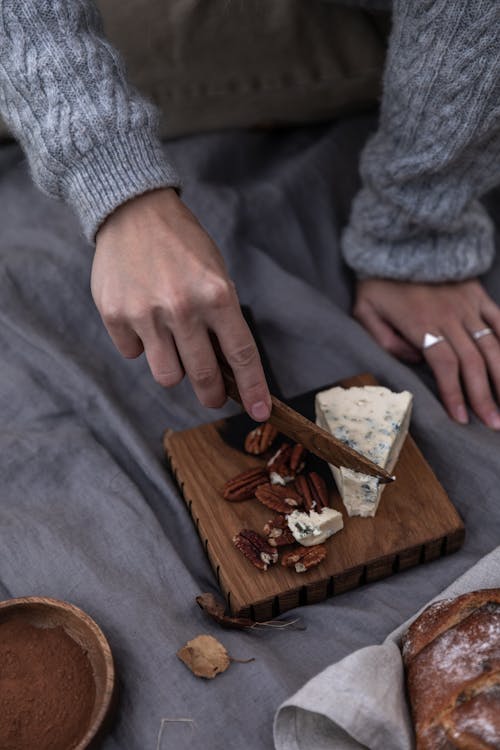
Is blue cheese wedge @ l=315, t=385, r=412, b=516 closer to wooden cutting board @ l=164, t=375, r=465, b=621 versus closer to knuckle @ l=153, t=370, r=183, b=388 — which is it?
wooden cutting board @ l=164, t=375, r=465, b=621

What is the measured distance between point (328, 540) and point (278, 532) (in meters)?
0.06

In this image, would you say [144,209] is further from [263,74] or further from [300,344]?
[263,74]

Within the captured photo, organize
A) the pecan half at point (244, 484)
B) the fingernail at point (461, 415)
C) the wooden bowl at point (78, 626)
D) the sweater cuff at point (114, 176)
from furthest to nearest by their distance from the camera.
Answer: the fingernail at point (461, 415) → the pecan half at point (244, 484) → the sweater cuff at point (114, 176) → the wooden bowl at point (78, 626)

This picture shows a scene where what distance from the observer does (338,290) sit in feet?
4.74

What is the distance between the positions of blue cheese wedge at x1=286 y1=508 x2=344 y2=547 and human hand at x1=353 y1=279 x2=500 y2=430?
32 centimetres

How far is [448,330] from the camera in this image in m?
1.31

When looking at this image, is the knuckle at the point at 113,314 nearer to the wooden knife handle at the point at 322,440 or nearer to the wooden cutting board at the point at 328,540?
the wooden knife handle at the point at 322,440

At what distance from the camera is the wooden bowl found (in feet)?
2.80

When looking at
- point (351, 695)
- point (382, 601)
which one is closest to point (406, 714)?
point (351, 695)

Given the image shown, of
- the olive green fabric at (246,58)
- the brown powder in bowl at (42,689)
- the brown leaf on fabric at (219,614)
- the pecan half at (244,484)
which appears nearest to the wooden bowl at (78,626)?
the brown powder in bowl at (42,689)

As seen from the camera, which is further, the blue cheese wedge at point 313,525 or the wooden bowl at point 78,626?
the blue cheese wedge at point 313,525

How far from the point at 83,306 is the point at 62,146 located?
0.40m

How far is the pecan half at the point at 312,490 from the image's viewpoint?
1030 millimetres

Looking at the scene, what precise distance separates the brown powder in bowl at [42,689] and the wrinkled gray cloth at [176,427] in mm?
67
